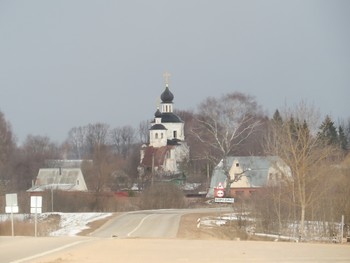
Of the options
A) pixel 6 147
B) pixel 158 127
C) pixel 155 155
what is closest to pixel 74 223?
pixel 6 147

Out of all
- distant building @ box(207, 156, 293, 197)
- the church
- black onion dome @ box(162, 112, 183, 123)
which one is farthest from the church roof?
distant building @ box(207, 156, 293, 197)

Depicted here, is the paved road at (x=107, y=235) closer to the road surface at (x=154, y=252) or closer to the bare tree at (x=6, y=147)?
the road surface at (x=154, y=252)

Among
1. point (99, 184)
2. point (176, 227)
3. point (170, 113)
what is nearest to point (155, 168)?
point (170, 113)

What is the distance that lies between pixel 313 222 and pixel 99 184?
36.6 m

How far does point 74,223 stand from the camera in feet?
157

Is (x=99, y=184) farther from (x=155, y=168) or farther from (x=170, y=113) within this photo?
(x=170, y=113)

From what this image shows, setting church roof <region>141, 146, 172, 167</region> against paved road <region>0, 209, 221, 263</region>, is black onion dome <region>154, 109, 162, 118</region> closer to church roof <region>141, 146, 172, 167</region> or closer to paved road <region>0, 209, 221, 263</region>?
church roof <region>141, 146, 172, 167</region>

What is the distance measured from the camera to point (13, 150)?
10400cm

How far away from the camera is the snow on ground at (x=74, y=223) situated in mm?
42369

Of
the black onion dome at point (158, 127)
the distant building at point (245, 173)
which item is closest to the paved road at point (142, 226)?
the distant building at point (245, 173)

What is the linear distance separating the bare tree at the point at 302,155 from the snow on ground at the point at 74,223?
1467 cm

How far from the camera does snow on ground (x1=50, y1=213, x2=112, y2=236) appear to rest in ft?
139

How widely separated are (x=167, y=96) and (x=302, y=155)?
89.0 m

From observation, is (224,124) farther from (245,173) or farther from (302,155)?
(302,155)
